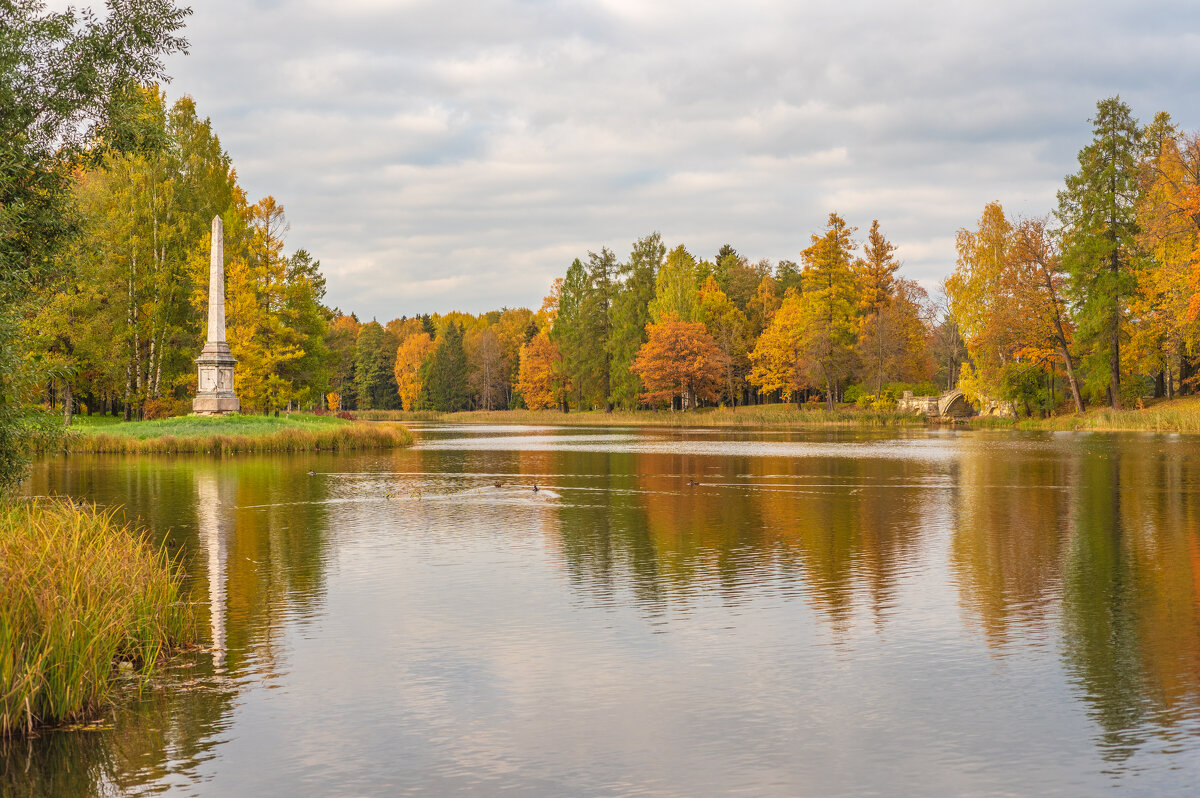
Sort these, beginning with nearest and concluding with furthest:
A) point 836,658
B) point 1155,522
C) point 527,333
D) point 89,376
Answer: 1. point 836,658
2. point 1155,522
3. point 89,376
4. point 527,333

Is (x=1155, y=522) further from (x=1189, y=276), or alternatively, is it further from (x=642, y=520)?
(x=1189, y=276)

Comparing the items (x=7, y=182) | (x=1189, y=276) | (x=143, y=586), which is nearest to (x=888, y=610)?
(x=143, y=586)

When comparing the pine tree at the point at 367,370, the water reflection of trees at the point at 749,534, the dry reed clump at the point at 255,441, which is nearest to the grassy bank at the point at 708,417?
the pine tree at the point at 367,370

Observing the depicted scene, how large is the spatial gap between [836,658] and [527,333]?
131688 mm

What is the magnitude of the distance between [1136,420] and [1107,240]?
12.8m

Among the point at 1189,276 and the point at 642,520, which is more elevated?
the point at 1189,276

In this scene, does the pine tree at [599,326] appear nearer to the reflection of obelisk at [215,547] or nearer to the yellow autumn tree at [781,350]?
the yellow autumn tree at [781,350]

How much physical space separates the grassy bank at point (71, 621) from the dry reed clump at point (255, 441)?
34.0m

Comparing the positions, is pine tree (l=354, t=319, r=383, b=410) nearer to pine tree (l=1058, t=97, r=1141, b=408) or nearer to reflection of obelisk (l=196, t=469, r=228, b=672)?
pine tree (l=1058, t=97, r=1141, b=408)

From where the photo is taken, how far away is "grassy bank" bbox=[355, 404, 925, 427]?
7831 centimetres

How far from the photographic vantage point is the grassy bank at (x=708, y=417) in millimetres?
78312

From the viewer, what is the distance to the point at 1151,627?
38.1 feet

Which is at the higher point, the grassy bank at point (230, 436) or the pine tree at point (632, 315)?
the pine tree at point (632, 315)

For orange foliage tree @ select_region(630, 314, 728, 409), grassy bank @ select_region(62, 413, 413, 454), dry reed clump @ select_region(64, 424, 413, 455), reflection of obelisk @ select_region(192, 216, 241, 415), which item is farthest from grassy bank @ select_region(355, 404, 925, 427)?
reflection of obelisk @ select_region(192, 216, 241, 415)
